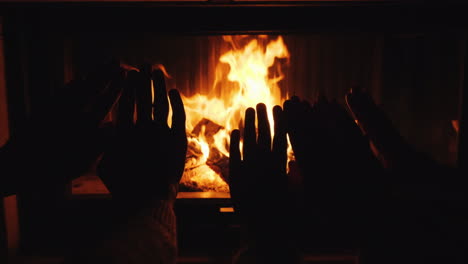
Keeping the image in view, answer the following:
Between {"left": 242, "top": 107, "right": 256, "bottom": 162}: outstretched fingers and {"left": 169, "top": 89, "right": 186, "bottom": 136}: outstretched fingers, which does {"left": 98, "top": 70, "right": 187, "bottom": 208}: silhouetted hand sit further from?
{"left": 242, "top": 107, "right": 256, "bottom": 162}: outstretched fingers

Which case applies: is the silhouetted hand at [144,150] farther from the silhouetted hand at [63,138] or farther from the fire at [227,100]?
the fire at [227,100]

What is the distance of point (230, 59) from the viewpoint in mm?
2004

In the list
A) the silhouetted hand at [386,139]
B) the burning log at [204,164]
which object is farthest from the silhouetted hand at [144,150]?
the burning log at [204,164]

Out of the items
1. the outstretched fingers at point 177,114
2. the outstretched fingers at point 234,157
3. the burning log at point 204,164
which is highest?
the outstretched fingers at point 177,114

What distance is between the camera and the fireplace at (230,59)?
146 centimetres

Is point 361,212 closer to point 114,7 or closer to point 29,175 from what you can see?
point 29,175

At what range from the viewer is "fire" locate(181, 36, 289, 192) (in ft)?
6.34

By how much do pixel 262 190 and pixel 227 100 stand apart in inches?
56.3

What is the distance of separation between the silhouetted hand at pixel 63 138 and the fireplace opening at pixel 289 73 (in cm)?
111

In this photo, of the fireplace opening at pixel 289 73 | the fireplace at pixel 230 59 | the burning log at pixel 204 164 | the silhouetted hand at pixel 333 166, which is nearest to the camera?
the silhouetted hand at pixel 333 166

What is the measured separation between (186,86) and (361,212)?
1.60 m

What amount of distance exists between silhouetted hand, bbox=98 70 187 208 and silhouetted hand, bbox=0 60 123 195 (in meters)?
0.05

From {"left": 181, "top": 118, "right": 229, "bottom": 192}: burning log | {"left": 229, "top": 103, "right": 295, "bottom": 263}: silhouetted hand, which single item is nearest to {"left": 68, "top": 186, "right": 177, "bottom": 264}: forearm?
{"left": 229, "top": 103, "right": 295, "bottom": 263}: silhouetted hand

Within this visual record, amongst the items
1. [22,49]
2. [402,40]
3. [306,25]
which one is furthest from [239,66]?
[22,49]
